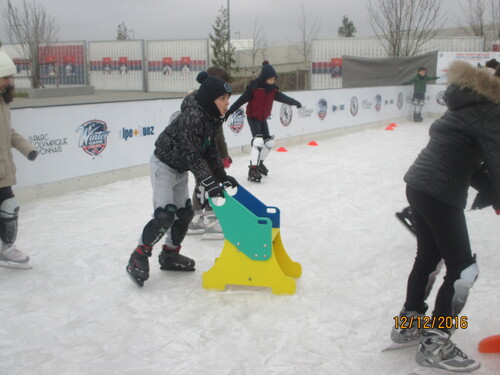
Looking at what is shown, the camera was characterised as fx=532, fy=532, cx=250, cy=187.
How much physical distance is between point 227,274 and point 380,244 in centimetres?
163

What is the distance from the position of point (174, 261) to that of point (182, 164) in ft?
2.63

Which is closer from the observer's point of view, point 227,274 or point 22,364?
point 22,364

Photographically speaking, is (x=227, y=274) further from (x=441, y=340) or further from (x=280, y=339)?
(x=441, y=340)

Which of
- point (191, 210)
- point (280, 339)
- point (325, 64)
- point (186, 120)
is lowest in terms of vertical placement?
point (280, 339)

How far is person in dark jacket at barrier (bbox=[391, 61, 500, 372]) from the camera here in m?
2.08

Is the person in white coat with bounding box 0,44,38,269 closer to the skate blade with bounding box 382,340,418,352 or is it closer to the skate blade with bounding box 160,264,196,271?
the skate blade with bounding box 160,264,196,271

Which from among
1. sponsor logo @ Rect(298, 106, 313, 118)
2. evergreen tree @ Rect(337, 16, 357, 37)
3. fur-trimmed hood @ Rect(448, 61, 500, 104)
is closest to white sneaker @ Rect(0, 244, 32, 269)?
fur-trimmed hood @ Rect(448, 61, 500, 104)

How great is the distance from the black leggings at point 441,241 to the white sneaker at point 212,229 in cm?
235

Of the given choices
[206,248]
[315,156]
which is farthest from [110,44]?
[206,248]

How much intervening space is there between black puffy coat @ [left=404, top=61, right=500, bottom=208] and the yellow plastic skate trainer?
3.77 ft

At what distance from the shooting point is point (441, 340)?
95.7 inches

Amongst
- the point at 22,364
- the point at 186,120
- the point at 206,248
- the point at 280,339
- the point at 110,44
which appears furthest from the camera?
the point at 110,44

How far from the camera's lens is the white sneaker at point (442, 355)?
2423 millimetres

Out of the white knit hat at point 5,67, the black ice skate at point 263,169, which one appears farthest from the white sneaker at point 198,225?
the black ice skate at point 263,169
